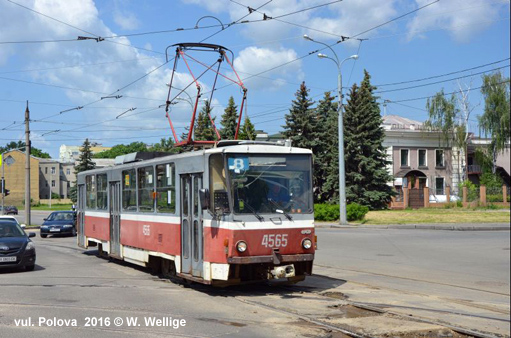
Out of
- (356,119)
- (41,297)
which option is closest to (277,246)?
(41,297)

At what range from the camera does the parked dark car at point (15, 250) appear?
15.1 m

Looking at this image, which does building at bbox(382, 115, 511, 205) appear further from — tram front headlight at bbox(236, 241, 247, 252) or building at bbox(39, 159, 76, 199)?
building at bbox(39, 159, 76, 199)

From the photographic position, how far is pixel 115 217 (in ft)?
56.4

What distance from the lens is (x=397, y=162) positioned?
61969 millimetres

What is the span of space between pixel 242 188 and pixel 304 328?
11.9ft

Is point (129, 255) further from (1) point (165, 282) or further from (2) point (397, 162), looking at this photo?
(2) point (397, 162)

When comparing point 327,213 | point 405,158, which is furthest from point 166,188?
point 405,158

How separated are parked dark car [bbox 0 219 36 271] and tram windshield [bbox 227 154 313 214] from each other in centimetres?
696

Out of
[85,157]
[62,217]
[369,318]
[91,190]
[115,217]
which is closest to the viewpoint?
[369,318]

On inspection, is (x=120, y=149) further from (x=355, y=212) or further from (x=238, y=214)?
(x=238, y=214)

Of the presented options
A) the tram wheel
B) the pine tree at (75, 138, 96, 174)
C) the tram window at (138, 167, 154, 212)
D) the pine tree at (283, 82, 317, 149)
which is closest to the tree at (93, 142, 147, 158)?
the pine tree at (75, 138, 96, 174)

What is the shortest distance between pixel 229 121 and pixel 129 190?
42.1 m

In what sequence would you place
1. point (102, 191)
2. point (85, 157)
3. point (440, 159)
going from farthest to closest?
point (85, 157) < point (440, 159) < point (102, 191)

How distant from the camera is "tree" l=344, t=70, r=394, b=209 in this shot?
47344 millimetres
